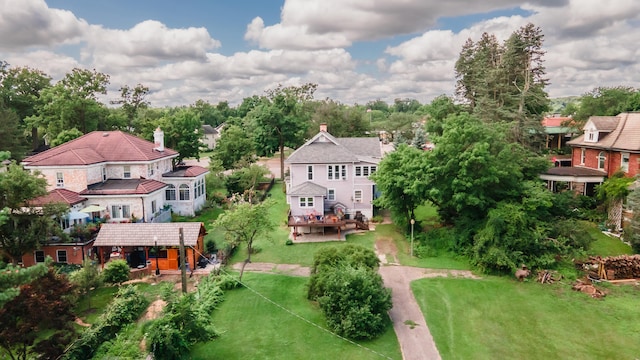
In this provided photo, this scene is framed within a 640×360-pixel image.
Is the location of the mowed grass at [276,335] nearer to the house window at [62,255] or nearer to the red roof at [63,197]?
the house window at [62,255]

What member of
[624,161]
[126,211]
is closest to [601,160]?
[624,161]

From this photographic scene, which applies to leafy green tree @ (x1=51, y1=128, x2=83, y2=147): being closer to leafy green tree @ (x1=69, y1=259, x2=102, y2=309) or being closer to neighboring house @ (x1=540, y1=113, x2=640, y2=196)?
leafy green tree @ (x1=69, y1=259, x2=102, y2=309)

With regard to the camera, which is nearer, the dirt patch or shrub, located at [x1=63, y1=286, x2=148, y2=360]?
shrub, located at [x1=63, y1=286, x2=148, y2=360]

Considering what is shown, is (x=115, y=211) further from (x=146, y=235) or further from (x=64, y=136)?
(x=64, y=136)

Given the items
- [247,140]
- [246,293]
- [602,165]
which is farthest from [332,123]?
[246,293]

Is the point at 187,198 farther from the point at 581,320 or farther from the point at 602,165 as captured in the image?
the point at 602,165

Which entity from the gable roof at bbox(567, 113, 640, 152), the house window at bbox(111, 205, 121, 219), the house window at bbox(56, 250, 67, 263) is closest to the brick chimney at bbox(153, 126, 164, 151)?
the house window at bbox(111, 205, 121, 219)
